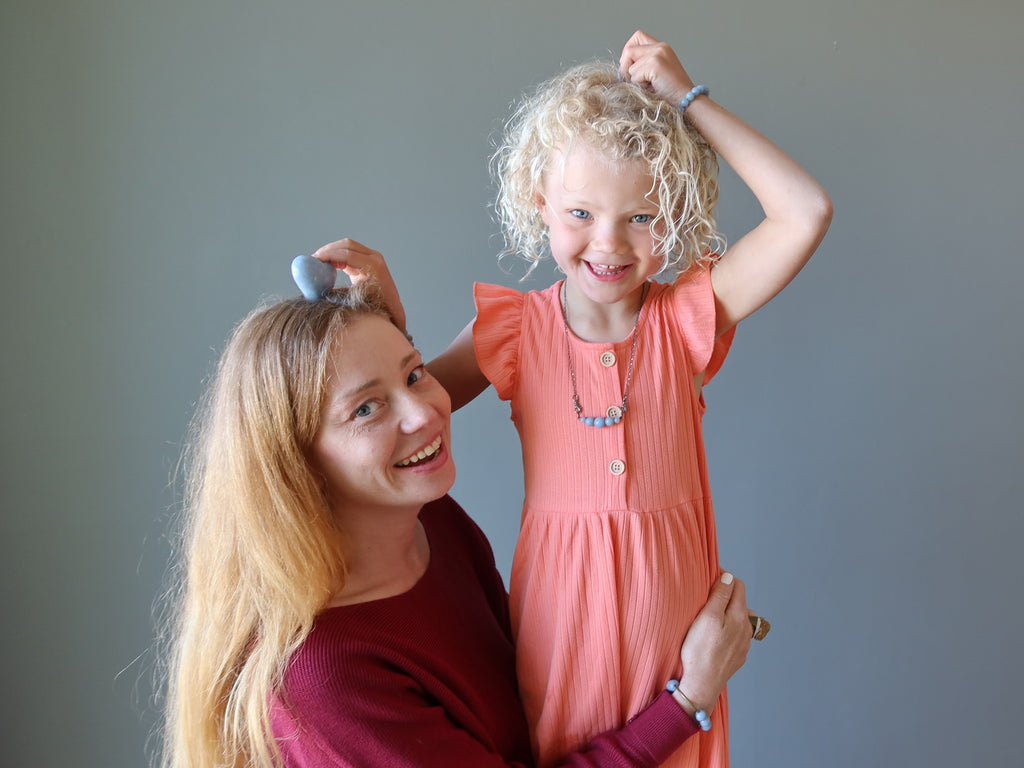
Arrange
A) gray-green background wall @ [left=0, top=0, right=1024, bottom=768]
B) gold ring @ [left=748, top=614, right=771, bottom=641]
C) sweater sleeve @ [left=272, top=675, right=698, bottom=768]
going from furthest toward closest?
1. gray-green background wall @ [left=0, top=0, right=1024, bottom=768]
2. gold ring @ [left=748, top=614, right=771, bottom=641]
3. sweater sleeve @ [left=272, top=675, right=698, bottom=768]

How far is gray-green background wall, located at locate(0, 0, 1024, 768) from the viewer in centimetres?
145

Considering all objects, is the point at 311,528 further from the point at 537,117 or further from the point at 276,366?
the point at 537,117

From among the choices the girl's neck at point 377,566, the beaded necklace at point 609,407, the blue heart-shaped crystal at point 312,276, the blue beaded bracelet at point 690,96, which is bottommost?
the girl's neck at point 377,566

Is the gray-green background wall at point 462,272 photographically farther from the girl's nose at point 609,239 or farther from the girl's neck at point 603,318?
the girl's nose at point 609,239

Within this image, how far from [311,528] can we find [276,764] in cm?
27

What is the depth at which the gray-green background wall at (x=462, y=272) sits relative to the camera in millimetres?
1447

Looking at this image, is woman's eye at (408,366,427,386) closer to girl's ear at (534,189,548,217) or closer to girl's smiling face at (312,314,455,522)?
girl's smiling face at (312,314,455,522)

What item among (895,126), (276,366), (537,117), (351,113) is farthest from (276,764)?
(895,126)

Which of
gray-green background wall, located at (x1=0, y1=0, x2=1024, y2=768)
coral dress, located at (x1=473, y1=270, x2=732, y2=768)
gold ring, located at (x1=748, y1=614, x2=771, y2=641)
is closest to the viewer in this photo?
coral dress, located at (x1=473, y1=270, x2=732, y2=768)

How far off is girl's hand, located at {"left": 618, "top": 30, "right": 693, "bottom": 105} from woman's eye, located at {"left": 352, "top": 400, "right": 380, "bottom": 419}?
48cm

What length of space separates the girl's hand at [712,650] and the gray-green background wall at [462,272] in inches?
22.5

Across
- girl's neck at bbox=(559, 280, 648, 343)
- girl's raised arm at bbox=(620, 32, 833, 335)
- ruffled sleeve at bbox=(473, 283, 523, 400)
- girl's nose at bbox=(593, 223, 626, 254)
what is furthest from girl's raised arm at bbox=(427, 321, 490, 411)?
girl's raised arm at bbox=(620, 32, 833, 335)

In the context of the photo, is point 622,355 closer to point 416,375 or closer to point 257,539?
point 416,375

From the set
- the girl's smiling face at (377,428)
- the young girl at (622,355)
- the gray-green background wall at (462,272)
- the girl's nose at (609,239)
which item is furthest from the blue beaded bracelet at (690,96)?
the gray-green background wall at (462,272)
